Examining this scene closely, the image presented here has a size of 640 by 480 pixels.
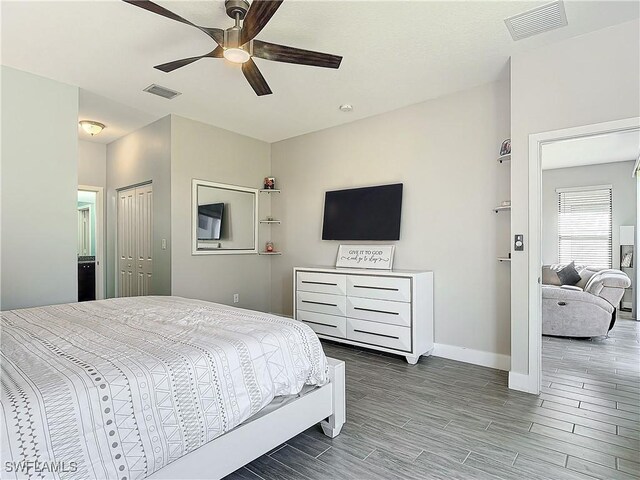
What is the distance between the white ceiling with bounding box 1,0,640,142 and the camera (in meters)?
2.40

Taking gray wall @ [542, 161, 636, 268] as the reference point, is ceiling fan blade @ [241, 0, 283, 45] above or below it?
above

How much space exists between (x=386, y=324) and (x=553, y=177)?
18.3ft

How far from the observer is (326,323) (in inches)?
165

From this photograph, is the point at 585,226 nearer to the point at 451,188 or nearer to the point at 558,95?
the point at 451,188

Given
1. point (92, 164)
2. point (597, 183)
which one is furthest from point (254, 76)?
point (597, 183)

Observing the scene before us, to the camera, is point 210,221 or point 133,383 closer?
point 133,383

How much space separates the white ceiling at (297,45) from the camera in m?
2.40

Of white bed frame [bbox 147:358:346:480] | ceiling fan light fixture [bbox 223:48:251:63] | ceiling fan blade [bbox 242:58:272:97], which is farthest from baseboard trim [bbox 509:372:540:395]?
ceiling fan light fixture [bbox 223:48:251:63]

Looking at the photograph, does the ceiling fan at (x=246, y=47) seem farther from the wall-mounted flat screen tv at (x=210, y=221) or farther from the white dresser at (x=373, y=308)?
the wall-mounted flat screen tv at (x=210, y=221)

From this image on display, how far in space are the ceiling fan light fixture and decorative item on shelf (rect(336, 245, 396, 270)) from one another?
2.61 m

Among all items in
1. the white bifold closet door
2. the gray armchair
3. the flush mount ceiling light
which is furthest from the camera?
the white bifold closet door

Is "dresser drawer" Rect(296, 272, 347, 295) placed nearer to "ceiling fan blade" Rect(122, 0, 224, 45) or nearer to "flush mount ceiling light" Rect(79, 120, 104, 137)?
"ceiling fan blade" Rect(122, 0, 224, 45)

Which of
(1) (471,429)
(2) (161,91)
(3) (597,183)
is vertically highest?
→ (2) (161,91)

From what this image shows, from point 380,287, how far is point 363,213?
42.3 inches
